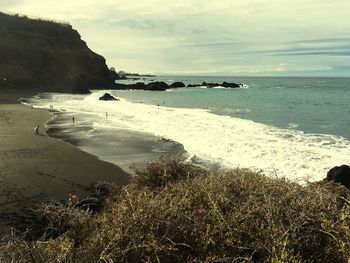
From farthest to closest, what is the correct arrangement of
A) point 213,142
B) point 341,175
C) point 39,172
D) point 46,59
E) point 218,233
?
point 46,59 → point 213,142 → point 39,172 → point 341,175 → point 218,233

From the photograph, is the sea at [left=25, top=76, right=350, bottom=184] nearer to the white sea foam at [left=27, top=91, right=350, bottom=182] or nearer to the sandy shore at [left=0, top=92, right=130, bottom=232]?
the white sea foam at [left=27, top=91, right=350, bottom=182]

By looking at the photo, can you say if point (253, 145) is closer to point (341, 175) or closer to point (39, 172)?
point (341, 175)

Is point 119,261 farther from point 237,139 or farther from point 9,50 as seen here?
point 9,50

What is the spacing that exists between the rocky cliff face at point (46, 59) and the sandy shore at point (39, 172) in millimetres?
57648

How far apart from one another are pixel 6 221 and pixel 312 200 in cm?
800

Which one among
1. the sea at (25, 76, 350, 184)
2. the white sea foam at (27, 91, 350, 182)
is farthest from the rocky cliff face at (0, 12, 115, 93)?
the white sea foam at (27, 91, 350, 182)

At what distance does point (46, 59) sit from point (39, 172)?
76.0 meters

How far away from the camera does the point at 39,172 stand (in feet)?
49.9

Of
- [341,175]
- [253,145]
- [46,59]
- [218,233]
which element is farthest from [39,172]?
[46,59]

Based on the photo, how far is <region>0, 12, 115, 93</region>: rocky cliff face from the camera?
79.6 m

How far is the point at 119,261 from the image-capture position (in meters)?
4.21

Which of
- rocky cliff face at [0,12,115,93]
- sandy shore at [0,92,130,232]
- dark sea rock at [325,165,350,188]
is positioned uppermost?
rocky cliff face at [0,12,115,93]

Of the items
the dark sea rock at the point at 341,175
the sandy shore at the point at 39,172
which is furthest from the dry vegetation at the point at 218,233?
the dark sea rock at the point at 341,175

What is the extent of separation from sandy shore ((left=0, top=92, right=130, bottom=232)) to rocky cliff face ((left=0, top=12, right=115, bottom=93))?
57.6 m
